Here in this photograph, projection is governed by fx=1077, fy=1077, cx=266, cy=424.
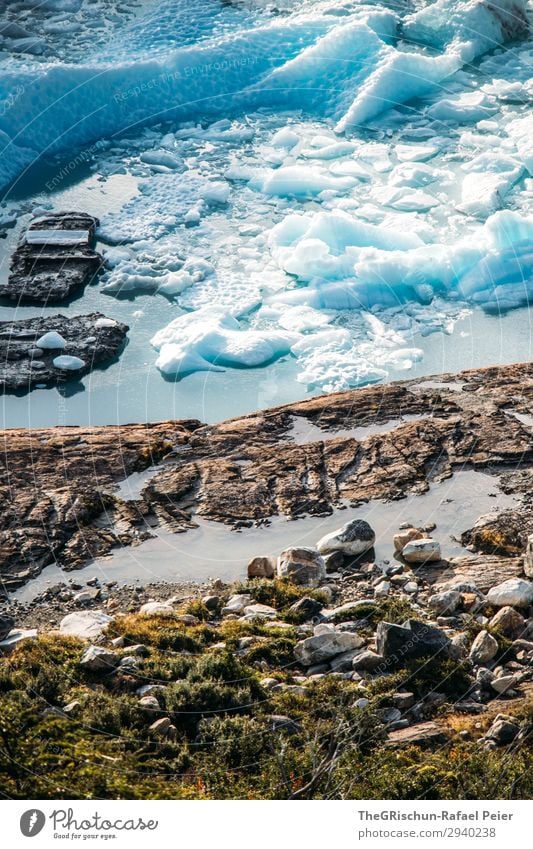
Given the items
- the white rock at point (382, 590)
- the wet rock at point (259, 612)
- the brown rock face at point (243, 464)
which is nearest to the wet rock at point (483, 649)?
the white rock at point (382, 590)

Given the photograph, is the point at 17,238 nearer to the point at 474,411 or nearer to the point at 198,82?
the point at 198,82

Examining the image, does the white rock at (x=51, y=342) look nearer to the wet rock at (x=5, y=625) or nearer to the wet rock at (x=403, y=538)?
the wet rock at (x=5, y=625)

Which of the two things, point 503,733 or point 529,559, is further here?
point 529,559

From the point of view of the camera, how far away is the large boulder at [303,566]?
46.0 ft

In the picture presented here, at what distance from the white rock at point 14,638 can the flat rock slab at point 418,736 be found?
170 inches

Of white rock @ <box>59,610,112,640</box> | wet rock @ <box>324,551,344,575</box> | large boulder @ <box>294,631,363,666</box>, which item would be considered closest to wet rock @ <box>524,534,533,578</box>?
wet rock @ <box>324,551,344,575</box>

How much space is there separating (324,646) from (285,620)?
96 cm

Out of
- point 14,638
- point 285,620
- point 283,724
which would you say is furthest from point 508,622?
point 14,638

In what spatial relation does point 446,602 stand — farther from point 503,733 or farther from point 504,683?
point 503,733

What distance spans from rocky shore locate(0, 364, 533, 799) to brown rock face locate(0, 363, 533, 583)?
0.12 feet

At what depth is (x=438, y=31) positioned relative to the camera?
31.0 metres

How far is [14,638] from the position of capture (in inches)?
496
